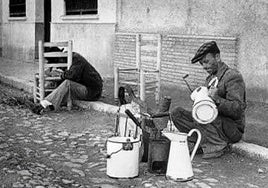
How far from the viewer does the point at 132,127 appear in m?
5.88

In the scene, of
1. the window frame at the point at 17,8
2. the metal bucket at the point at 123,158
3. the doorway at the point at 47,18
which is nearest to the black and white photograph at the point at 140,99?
the metal bucket at the point at 123,158

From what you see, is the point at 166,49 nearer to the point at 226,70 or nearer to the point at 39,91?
the point at 39,91

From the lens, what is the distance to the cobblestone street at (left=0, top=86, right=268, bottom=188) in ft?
16.4

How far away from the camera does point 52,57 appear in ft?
29.0

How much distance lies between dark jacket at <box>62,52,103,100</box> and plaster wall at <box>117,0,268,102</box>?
252 cm

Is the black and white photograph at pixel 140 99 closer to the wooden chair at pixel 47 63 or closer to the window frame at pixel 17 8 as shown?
the wooden chair at pixel 47 63

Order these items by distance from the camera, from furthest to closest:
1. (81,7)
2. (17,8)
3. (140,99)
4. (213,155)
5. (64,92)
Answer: (17,8) < (81,7) < (64,92) < (140,99) < (213,155)

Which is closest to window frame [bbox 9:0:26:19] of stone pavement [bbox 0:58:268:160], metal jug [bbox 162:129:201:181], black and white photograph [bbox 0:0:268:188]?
black and white photograph [bbox 0:0:268:188]

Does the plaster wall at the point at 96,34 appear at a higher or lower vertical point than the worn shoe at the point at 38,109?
higher

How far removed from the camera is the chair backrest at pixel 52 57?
8555mm

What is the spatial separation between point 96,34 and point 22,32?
480 cm

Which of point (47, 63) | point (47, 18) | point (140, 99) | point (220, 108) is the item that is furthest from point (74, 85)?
point (47, 18)

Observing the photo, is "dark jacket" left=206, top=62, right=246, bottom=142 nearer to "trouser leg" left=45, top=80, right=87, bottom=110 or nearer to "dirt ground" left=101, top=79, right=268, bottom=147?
"dirt ground" left=101, top=79, right=268, bottom=147

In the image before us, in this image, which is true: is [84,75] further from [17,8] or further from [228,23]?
[17,8]
